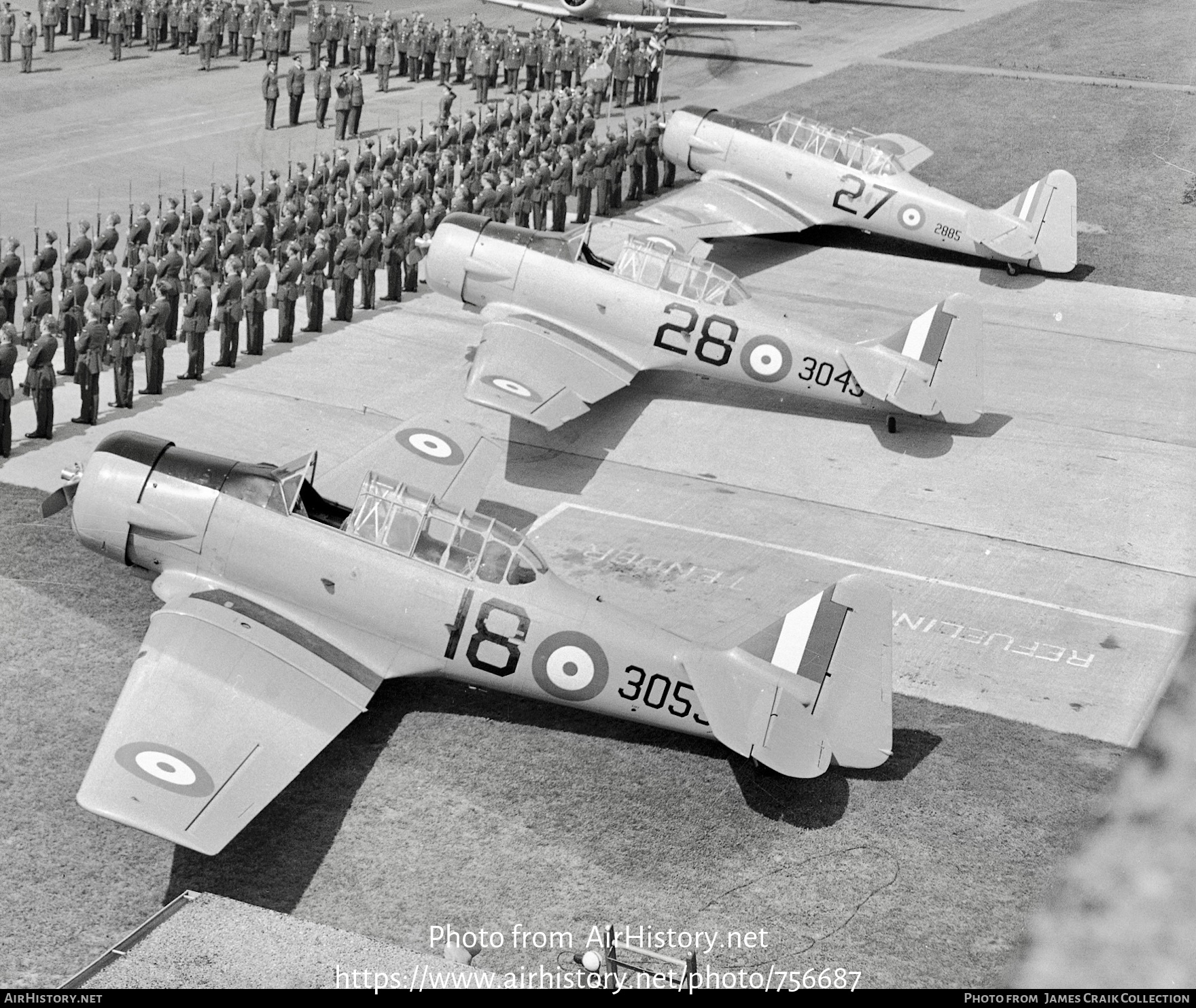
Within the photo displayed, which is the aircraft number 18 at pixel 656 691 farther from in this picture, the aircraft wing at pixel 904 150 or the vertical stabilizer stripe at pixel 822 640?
the aircraft wing at pixel 904 150

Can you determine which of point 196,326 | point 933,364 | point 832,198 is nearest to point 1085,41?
point 832,198

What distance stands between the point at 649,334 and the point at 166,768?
995 centimetres

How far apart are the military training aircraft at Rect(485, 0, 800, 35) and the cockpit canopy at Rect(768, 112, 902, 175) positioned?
14.5 m

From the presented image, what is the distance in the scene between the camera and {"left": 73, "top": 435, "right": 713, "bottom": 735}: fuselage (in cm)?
1082

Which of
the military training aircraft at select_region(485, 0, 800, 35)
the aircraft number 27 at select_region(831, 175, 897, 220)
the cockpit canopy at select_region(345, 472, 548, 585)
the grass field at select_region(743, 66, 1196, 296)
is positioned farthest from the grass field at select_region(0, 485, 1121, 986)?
the military training aircraft at select_region(485, 0, 800, 35)

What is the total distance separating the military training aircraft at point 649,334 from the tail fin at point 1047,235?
5843 mm

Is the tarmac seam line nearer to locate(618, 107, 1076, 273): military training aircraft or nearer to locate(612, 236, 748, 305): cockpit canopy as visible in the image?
locate(618, 107, 1076, 273): military training aircraft

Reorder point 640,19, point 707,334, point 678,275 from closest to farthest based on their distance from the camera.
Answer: point 707,334 → point 678,275 → point 640,19

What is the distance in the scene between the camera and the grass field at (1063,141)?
25.1 m

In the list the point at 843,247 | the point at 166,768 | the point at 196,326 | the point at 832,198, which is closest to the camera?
the point at 166,768

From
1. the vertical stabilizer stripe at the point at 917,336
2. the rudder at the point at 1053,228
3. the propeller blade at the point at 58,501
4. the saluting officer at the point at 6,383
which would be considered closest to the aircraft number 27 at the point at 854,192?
the rudder at the point at 1053,228

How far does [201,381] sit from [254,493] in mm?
6706

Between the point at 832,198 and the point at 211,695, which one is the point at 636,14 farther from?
the point at 211,695

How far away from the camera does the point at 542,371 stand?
1680 centimetres
